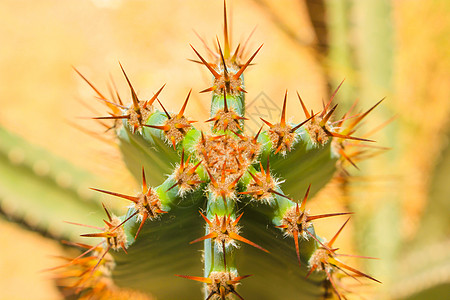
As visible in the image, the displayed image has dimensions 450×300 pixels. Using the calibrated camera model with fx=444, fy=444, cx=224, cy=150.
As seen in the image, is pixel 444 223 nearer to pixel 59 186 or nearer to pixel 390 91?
pixel 390 91

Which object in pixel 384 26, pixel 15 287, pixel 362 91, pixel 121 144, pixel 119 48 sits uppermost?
pixel 119 48

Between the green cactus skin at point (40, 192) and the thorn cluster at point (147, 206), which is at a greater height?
the green cactus skin at point (40, 192)

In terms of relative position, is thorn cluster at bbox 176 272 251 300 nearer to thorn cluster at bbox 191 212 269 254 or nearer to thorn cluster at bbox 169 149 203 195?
thorn cluster at bbox 191 212 269 254

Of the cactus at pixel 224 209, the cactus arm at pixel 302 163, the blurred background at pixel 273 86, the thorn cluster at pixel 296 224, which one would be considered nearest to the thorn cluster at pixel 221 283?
the cactus at pixel 224 209

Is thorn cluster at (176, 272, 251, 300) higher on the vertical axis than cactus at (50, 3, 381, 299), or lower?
lower

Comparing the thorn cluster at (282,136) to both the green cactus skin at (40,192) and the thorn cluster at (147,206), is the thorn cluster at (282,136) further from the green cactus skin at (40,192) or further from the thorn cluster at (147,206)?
the green cactus skin at (40,192)

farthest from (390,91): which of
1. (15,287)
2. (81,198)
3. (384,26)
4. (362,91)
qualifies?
(15,287)

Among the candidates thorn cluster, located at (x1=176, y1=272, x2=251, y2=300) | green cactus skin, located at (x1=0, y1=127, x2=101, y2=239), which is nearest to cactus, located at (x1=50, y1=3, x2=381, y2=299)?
thorn cluster, located at (x1=176, y1=272, x2=251, y2=300)
